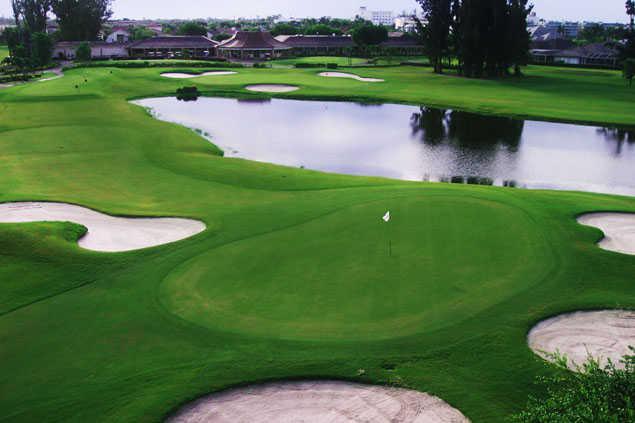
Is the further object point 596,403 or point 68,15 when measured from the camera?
point 68,15

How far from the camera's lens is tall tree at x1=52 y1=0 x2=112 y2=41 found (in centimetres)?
13388

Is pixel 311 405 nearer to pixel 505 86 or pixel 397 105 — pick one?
pixel 397 105

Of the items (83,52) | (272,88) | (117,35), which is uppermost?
(117,35)

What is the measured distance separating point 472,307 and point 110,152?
30656 millimetres

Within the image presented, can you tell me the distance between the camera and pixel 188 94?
7338 centimetres

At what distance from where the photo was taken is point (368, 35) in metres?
130

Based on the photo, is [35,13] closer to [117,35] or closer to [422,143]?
[117,35]

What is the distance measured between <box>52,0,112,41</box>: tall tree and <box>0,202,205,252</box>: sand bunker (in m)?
123

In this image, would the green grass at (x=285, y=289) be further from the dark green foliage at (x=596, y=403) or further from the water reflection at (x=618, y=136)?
the water reflection at (x=618, y=136)

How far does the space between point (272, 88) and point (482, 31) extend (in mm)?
34194

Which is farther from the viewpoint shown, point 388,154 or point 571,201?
point 388,154

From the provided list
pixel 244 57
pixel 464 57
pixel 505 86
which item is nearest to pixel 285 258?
pixel 505 86

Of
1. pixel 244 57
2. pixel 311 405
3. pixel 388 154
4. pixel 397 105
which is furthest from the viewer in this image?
pixel 244 57

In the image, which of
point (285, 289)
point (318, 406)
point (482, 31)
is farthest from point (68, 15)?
point (318, 406)
